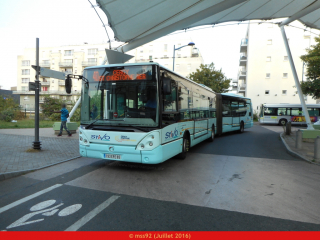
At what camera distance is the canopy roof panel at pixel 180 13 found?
33.5 ft

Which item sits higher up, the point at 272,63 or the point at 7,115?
the point at 272,63

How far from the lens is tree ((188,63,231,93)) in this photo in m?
33.3

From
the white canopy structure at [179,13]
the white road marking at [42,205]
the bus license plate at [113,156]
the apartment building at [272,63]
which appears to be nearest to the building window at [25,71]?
the apartment building at [272,63]

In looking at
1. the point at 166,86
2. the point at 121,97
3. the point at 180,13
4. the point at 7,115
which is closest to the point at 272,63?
the point at 180,13

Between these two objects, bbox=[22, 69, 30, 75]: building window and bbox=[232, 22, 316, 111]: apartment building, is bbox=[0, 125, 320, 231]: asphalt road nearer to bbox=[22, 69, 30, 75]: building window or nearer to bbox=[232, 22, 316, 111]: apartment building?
bbox=[232, 22, 316, 111]: apartment building

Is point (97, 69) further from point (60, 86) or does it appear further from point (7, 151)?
point (60, 86)

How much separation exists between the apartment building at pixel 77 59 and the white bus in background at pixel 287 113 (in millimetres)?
30578

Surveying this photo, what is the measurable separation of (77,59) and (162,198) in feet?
211

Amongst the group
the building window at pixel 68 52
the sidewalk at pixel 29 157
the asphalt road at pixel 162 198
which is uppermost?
the building window at pixel 68 52

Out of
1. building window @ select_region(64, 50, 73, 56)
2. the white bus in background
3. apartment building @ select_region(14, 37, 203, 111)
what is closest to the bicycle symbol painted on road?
the white bus in background

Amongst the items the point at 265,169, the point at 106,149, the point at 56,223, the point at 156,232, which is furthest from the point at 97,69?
the point at 265,169

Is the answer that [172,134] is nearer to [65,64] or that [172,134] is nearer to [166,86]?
[166,86]

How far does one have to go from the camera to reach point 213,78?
33.8 m

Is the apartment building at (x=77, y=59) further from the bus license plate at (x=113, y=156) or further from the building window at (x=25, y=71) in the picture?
the bus license plate at (x=113, y=156)
